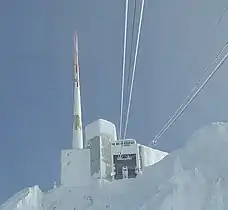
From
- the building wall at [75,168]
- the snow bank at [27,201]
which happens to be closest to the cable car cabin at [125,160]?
the building wall at [75,168]

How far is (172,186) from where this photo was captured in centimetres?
11056

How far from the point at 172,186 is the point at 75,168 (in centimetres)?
2035

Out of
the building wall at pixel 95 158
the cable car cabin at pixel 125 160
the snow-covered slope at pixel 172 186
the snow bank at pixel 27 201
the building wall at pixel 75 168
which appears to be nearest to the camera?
the snow-covered slope at pixel 172 186

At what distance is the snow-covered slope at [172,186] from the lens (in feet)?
349

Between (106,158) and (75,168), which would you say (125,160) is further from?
(75,168)

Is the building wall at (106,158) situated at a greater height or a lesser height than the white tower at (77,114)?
lesser

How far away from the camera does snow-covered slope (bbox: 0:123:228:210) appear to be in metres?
106

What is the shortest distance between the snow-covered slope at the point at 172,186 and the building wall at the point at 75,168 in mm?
1937

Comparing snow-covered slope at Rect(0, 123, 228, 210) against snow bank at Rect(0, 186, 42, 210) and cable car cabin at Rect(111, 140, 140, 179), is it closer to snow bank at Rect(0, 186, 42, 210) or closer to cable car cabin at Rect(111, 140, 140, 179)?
snow bank at Rect(0, 186, 42, 210)

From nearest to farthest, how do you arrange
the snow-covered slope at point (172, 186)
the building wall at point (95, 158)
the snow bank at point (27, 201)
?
the snow-covered slope at point (172, 186)
the building wall at point (95, 158)
the snow bank at point (27, 201)

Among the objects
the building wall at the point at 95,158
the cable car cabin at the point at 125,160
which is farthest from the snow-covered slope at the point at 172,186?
the building wall at the point at 95,158

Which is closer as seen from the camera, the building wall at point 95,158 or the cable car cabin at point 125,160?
the cable car cabin at point 125,160

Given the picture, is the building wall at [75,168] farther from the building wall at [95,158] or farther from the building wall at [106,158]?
the building wall at [106,158]

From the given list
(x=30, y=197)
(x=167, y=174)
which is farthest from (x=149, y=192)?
(x=30, y=197)
